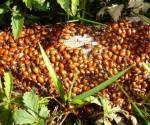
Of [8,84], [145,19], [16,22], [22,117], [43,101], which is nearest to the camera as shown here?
[22,117]

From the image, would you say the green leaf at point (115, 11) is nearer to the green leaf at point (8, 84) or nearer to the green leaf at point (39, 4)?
the green leaf at point (39, 4)

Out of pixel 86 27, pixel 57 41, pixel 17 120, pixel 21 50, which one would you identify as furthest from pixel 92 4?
pixel 17 120

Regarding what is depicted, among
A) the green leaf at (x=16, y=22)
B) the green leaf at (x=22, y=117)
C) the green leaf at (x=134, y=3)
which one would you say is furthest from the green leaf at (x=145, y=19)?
the green leaf at (x=22, y=117)

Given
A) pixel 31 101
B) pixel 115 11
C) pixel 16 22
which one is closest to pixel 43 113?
pixel 31 101

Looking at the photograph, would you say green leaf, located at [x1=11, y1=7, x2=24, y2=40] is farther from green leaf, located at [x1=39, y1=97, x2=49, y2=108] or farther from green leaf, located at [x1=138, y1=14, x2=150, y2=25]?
green leaf, located at [x1=138, y1=14, x2=150, y2=25]

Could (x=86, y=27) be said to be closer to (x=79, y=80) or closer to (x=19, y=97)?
(x=79, y=80)

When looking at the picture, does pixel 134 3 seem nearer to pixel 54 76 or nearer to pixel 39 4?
pixel 39 4
